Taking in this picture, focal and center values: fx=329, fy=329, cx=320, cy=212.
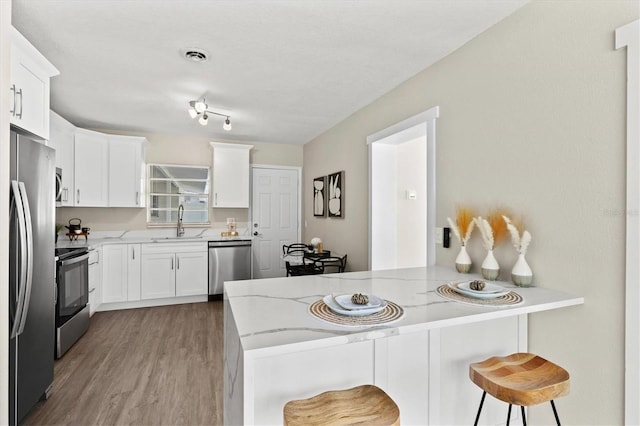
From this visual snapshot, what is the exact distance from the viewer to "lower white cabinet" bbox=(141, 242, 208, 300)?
4297 millimetres

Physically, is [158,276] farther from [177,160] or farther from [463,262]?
[463,262]

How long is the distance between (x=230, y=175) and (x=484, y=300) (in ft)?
14.0

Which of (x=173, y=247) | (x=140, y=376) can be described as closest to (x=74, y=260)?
(x=140, y=376)

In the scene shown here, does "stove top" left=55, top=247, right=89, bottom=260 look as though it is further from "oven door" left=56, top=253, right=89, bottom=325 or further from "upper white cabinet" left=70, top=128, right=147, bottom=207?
"upper white cabinet" left=70, top=128, right=147, bottom=207

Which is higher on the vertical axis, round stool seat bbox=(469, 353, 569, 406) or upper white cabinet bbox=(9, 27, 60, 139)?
upper white cabinet bbox=(9, 27, 60, 139)

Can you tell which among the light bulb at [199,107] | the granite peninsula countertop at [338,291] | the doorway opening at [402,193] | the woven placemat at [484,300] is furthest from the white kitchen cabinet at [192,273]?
the woven placemat at [484,300]

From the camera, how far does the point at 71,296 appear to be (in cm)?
300

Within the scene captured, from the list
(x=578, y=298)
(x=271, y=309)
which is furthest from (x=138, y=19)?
(x=578, y=298)

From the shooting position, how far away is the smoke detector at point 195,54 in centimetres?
227

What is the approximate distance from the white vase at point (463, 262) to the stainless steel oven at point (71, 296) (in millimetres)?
3131

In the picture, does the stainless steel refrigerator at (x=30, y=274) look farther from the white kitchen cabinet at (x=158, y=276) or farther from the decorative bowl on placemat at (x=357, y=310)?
the white kitchen cabinet at (x=158, y=276)

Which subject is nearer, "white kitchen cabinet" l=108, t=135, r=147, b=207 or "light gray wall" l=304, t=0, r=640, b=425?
"light gray wall" l=304, t=0, r=640, b=425

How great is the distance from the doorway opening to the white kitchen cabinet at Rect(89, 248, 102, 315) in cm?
307

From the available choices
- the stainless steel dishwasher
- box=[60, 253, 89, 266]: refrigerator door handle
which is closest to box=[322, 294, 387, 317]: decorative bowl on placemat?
box=[60, 253, 89, 266]: refrigerator door handle
